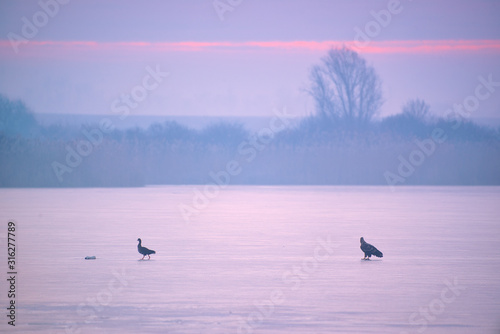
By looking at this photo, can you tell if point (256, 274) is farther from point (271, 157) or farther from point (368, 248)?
point (271, 157)

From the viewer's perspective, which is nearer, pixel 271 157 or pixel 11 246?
pixel 11 246

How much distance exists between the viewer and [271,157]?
42.6 m

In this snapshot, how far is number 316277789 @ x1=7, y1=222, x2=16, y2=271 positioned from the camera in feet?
38.1

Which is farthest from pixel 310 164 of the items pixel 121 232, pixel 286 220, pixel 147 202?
pixel 121 232

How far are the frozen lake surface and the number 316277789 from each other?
0.43ft

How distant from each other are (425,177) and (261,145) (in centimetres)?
871

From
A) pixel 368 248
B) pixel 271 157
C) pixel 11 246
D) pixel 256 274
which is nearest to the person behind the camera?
pixel 256 274

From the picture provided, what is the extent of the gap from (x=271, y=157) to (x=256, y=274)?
3191 centimetres

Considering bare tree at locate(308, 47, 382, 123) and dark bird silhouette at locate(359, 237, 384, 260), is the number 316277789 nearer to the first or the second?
dark bird silhouette at locate(359, 237, 384, 260)

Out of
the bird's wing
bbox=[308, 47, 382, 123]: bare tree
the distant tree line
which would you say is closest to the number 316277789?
the bird's wing

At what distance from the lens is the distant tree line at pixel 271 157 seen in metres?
37.3

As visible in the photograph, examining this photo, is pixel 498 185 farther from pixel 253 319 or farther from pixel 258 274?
pixel 253 319

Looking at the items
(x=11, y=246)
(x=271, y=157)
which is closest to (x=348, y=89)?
(x=271, y=157)

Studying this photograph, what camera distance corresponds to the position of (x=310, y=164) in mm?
41375
